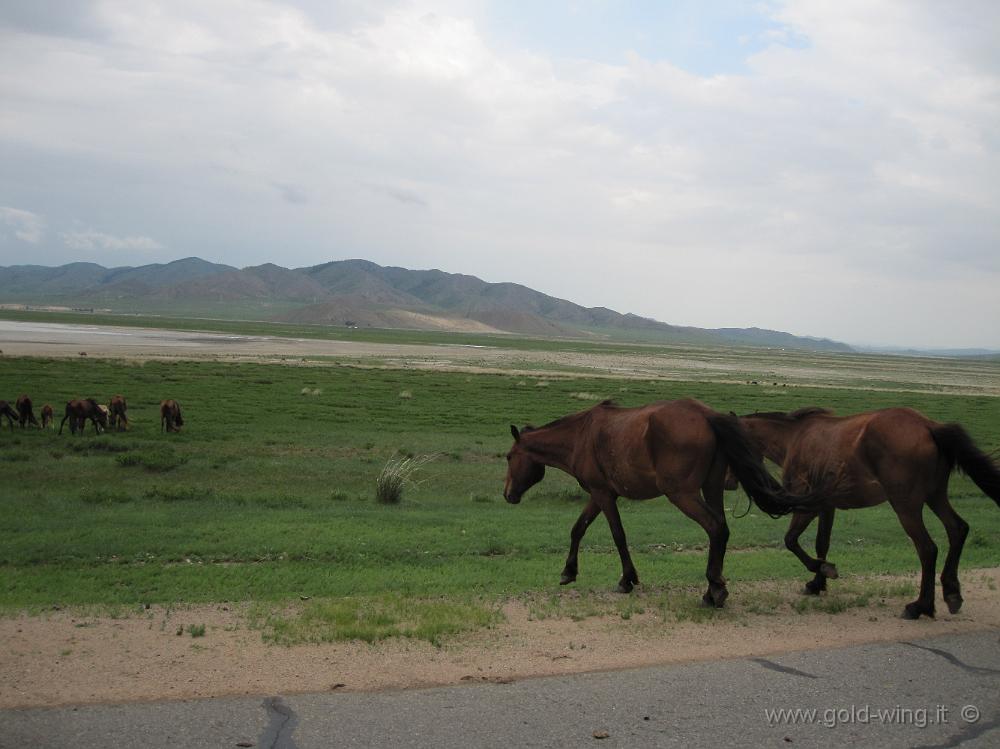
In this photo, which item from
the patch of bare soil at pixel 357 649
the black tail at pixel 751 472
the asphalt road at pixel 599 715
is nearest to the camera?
the asphalt road at pixel 599 715

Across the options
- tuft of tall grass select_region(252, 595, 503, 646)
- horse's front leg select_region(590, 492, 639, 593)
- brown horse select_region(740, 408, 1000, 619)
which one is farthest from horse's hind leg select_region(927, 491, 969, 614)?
tuft of tall grass select_region(252, 595, 503, 646)

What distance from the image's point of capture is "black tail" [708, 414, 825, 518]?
8141 millimetres

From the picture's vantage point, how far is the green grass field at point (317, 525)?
29.7 feet

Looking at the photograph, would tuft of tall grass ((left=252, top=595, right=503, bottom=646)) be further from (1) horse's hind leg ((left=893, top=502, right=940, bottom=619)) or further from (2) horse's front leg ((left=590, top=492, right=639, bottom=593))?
(1) horse's hind leg ((left=893, top=502, right=940, bottom=619))

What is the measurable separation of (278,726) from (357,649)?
5.14 feet

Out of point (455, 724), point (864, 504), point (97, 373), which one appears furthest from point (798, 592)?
point (97, 373)

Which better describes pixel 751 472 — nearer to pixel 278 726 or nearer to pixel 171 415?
pixel 278 726

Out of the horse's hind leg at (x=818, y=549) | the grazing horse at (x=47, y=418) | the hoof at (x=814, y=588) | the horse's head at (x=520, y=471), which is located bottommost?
the grazing horse at (x=47, y=418)

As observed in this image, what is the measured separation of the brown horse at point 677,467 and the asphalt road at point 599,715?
7.23 ft

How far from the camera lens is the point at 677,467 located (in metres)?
8.26

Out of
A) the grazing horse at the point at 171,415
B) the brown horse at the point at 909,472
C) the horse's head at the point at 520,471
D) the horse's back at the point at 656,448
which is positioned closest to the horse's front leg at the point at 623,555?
the horse's back at the point at 656,448

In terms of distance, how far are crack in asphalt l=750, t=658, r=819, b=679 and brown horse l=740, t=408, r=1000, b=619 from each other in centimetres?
223

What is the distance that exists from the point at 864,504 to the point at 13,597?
8555 mm

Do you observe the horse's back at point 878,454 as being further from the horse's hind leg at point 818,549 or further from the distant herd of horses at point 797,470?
the horse's hind leg at point 818,549
